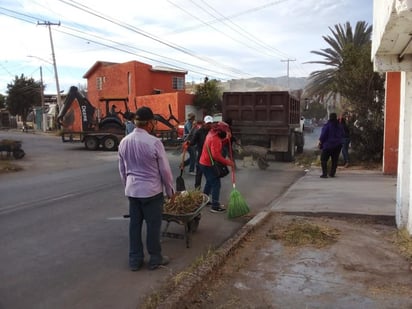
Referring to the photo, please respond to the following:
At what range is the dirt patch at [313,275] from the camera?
4062 millimetres

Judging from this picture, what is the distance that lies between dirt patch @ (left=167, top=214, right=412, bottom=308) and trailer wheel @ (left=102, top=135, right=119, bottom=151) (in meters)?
16.7

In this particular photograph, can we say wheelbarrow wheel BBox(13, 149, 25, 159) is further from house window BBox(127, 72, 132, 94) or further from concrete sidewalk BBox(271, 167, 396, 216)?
house window BBox(127, 72, 132, 94)

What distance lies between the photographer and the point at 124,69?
37.9 metres

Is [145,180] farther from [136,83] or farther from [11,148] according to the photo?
[136,83]

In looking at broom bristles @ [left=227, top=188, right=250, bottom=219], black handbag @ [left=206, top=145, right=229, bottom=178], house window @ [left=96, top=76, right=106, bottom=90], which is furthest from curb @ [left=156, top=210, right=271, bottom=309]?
house window @ [left=96, top=76, right=106, bottom=90]

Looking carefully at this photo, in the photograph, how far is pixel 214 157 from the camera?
7.66 metres

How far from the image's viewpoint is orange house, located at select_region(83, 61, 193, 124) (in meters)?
33.9

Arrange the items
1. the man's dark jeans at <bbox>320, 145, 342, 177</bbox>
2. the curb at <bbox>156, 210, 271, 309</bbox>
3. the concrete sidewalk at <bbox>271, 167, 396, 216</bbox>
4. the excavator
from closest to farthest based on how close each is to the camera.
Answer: the curb at <bbox>156, 210, 271, 309</bbox> < the concrete sidewalk at <bbox>271, 167, 396, 216</bbox> < the man's dark jeans at <bbox>320, 145, 342, 177</bbox> < the excavator

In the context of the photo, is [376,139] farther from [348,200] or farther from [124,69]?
[124,69]

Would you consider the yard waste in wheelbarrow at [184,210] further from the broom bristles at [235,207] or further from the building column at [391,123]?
the building column at [391,123]

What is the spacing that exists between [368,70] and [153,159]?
37.9 ft

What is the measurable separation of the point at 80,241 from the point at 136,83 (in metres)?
32.0

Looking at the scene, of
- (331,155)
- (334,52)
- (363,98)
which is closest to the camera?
(331,155)

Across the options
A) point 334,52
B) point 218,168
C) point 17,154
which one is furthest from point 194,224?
point 334,52
